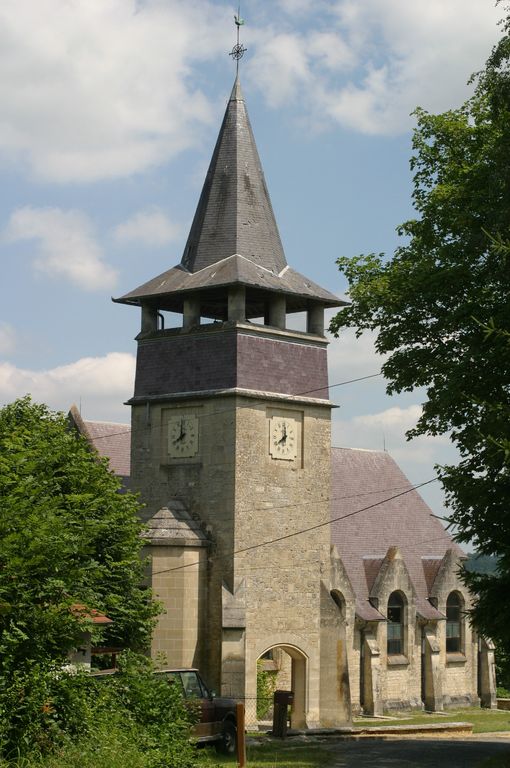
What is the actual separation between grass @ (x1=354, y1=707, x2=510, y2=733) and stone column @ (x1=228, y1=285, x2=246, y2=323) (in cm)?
1214

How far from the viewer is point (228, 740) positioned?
24172mm

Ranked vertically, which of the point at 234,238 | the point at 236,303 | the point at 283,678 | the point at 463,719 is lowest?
the point at 463,719

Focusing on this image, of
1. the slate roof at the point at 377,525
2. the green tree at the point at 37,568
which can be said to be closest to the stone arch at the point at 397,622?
the slate roof at the point at 377,525

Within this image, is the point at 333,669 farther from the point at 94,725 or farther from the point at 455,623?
the point at 94,725

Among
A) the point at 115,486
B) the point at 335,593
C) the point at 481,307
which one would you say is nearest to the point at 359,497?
the point at 335,593

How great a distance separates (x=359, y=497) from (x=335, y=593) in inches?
199

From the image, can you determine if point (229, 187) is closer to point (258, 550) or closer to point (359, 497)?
point (258, 550)

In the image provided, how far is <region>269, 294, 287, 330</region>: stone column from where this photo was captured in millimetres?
34219

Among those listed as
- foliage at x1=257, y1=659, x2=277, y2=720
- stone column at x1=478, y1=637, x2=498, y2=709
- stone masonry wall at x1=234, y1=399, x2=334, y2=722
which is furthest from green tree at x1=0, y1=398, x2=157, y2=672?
stone column at x1=478, y1=637, x2=498, y2=709

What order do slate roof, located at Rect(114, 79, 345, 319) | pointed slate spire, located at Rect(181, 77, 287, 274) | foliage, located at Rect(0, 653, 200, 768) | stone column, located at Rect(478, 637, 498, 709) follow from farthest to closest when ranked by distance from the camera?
stone column, located at Rect(478, 637, 498, 709) < pointed slate spire, located at Rect(181, 77, 287, 274) < slate roof, located at Rect(114, 79, 345, 319) < foliage, located at Rect(0, 653, 200, 768)

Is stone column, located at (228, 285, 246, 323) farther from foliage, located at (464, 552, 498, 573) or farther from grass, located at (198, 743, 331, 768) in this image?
grass, located at (198, 743, 331, 768)

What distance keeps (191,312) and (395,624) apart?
14001 millimetres

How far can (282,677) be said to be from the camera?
37594 millimetres

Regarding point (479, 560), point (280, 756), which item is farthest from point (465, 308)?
point (479, 560)
